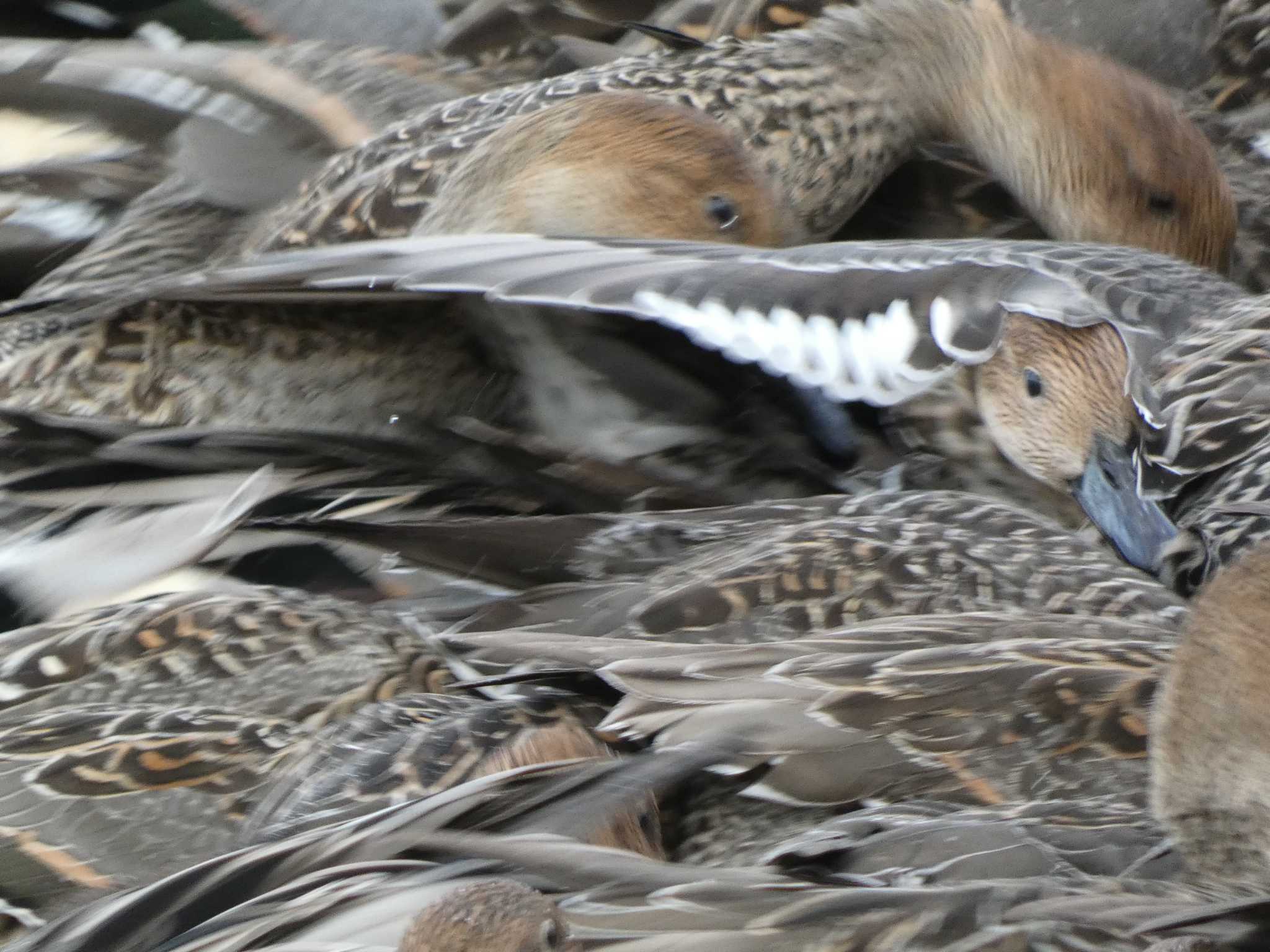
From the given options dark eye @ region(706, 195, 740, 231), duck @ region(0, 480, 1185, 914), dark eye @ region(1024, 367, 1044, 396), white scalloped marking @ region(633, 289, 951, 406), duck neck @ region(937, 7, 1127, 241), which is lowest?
duck @ region(0, 480, 1185, 914)

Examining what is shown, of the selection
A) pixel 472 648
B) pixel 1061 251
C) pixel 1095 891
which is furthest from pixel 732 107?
pixel 1095 891

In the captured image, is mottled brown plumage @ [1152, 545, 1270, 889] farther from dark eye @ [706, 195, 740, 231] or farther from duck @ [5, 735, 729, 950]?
dark eye @ [706, 195, 740, 231]

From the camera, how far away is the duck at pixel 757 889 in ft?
4.43

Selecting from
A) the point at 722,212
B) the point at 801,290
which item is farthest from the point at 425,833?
the point at 722,212

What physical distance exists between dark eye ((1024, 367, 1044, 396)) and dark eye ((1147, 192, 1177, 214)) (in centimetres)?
48

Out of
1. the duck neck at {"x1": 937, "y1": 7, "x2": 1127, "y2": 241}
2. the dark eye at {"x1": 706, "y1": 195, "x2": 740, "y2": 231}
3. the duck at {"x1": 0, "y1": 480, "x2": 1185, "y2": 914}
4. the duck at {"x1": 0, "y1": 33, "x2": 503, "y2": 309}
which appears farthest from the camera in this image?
the duck at {"x1": 0, "y1": 33, "x2": 503, "y2": 309}

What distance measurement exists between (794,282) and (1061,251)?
1.29 ft

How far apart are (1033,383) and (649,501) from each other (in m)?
0.48

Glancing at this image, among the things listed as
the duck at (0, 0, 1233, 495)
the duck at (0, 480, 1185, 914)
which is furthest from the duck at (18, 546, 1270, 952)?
the duck at (0, 0, 1233, 495)

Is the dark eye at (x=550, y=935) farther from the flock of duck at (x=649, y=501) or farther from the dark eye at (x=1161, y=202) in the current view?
the dark eye at (x=1161, y=202)

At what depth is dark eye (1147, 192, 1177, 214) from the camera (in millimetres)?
2508

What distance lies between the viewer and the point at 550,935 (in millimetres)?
1360

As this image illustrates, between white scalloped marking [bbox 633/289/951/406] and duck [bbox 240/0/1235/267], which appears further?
duck [bbox 240/0/1235/267]

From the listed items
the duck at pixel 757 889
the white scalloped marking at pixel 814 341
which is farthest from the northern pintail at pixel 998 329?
the duck at pixel 757 889
